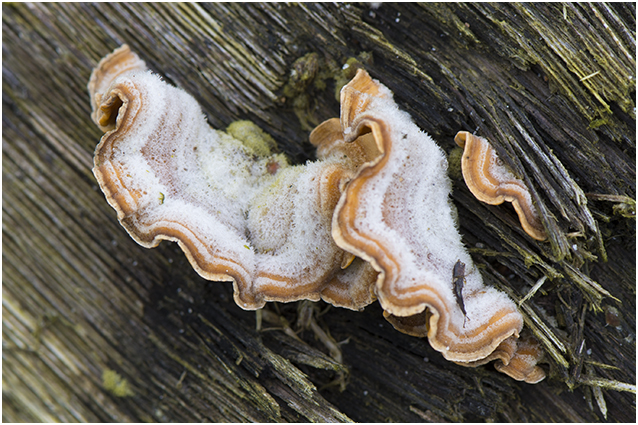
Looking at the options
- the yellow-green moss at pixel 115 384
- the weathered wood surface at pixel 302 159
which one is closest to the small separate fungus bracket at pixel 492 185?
the weathered wood surface at pixel 302 159

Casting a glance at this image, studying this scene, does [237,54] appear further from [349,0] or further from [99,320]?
[99,320]

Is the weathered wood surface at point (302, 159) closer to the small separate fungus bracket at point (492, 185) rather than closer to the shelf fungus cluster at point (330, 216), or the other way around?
the small separate fungus bracket at point (492, 185)

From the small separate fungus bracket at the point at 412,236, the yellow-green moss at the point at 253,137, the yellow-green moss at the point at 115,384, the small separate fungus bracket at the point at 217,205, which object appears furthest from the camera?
the yellow-green moss at the point at 115,384

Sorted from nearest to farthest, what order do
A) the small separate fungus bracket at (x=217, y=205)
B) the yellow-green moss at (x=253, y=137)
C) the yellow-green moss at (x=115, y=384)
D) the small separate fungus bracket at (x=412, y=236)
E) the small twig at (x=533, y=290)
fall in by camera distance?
the small separate fungus bracket at (x=412, y=236) → the small separate fungus bracket at (x=217, y=205) → the small twig at (x=533, y=290) → the yellow-green moss at (x=253, y=137) → the yellow-green moss at (x=115, y=384)

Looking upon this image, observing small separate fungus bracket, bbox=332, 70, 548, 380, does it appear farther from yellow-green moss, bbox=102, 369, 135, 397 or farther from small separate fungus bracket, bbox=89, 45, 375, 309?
yellow-green moss, bbox=102, 369, 135, 397

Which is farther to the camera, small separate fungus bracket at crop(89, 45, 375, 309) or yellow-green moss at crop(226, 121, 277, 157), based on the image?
yellow-green moss at crop(226, 121, 277, 157)

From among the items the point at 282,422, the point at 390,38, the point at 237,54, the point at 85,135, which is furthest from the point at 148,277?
the point at 390,38

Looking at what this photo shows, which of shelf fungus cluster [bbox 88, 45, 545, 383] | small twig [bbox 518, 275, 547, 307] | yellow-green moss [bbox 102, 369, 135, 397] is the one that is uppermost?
shelf fungus cluster [bbox 88, 45, 545, 383]

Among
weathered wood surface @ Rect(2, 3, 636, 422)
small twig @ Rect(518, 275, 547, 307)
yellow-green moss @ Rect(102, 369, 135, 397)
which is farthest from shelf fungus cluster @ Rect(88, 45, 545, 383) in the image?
yellow-green moss @ Rect(102, 369, 135, 397)

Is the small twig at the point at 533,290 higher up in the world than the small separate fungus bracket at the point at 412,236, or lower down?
lower down
